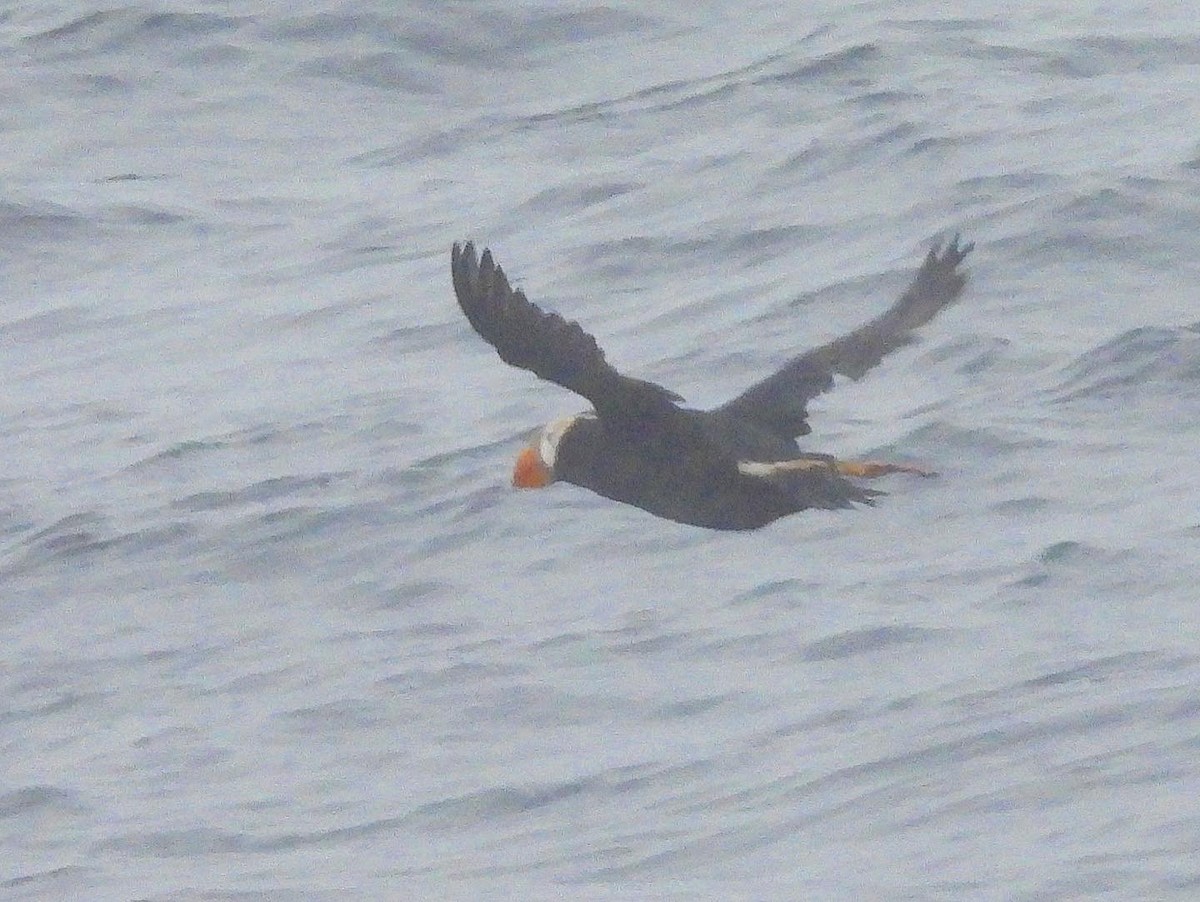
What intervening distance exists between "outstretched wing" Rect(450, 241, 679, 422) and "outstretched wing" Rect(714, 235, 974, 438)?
1105mm

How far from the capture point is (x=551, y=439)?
378 inches

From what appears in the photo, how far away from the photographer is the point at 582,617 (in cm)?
1245

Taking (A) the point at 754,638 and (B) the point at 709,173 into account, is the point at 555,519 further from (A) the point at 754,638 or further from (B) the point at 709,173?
(B) the point at 709,173

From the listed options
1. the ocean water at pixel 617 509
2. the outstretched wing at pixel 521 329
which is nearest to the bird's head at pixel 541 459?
the outstretched wing at pixel 521 329

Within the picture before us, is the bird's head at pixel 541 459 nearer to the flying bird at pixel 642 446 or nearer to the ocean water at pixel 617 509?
the flying bird at pixel 642 446

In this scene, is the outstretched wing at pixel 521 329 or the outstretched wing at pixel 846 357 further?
the outstretched wing at pixel 846 357

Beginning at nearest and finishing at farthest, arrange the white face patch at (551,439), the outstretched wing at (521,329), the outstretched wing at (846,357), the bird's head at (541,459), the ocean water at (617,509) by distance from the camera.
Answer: the outstretched wing at (521,329), the bird's head at (541,459), the white face patch at (551,439), the outstretched wing at (846,357), the ocean water at (617,509)

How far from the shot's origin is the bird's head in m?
9.42

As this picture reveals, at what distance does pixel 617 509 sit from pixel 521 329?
14.2 feet

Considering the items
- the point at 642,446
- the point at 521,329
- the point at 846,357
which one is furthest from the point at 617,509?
the point at 521,329

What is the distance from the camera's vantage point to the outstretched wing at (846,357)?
10.4m

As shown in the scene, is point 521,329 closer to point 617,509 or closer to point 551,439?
point 551,439

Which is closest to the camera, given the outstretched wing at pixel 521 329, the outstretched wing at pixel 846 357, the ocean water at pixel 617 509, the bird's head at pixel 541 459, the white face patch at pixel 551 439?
the outstretched wing at pixel 521 329

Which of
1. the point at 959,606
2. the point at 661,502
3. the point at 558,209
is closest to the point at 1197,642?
the point at 959,606
